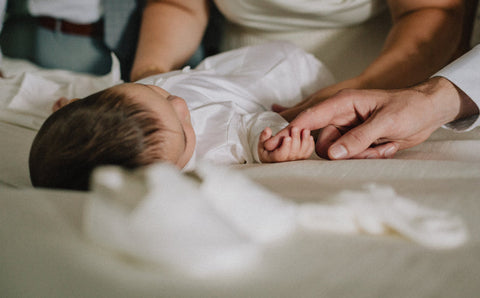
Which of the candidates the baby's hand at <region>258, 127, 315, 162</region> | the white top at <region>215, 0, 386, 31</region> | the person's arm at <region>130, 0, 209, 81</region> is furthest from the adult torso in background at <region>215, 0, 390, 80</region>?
the baby's hand at <region>258, 127, 315, 162</region>

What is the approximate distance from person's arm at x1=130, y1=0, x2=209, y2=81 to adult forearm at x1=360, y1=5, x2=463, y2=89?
0.58 m

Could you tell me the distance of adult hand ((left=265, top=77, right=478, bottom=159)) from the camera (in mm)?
532

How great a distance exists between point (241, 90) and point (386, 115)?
16.5 inches

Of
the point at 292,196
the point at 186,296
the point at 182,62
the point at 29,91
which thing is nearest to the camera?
the point at 186,296

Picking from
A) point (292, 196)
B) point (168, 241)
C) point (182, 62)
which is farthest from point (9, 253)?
point (182, 62)

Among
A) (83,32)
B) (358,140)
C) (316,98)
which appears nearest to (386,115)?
(358,140)

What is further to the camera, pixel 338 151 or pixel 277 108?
pixel 277 108

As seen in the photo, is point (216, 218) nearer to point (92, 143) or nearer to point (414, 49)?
point (92, 143)

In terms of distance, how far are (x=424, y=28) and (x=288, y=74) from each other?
326 mm

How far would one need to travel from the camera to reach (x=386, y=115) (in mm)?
531

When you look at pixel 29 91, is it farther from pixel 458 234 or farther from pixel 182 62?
pixel 458 234

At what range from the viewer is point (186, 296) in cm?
24

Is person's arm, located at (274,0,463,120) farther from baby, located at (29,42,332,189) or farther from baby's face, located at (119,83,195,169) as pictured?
baby's face, located at (119,83,195,169)

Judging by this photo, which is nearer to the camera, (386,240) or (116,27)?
(386,240)
